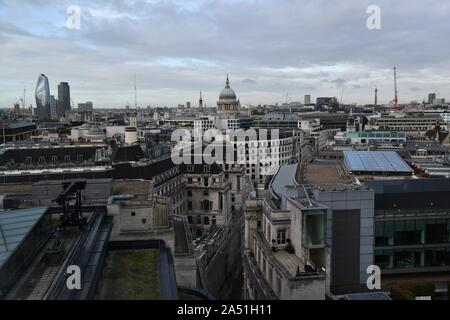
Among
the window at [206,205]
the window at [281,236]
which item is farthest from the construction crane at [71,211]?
the window at [206,205]

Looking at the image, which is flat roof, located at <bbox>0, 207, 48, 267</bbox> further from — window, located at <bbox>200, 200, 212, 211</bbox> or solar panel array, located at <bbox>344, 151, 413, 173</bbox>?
window, located at <bbox>200, 200, 212, 211</bbox>

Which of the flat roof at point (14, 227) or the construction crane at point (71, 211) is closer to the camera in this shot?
the flat roof at point (14, 227)

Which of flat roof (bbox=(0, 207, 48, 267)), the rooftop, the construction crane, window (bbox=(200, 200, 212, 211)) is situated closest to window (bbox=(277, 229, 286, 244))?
the rooftop

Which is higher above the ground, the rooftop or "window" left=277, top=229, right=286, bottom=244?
the rooftop

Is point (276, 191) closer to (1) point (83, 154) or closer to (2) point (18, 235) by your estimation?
(2) point (18, 235)

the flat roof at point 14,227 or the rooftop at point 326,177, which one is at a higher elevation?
the rooftop at point 326,177

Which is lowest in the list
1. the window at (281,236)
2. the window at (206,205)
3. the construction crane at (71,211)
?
the window at (206,205)

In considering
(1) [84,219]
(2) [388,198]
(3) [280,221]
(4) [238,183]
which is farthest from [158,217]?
(4) [238,183]

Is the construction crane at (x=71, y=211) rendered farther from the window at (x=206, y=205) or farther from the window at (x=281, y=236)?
the window at (x=206, y=205)
